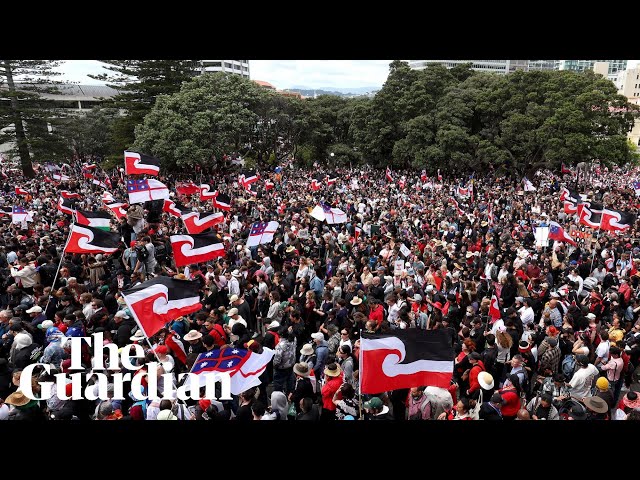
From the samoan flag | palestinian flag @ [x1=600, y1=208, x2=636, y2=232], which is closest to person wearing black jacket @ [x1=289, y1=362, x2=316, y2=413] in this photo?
the samoan flag

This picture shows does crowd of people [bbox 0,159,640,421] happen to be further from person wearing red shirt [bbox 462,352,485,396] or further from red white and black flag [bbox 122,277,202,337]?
red white and black flag [bbox 122,277,202,337]

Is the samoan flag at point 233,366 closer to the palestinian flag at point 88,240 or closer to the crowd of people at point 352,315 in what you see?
the crowd of people at point 352,315

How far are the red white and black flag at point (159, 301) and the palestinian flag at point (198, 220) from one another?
4.72m

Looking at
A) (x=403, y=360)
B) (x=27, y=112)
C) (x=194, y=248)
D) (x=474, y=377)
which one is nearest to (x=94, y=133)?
(x=27, y=112)

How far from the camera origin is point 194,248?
27.7 feet

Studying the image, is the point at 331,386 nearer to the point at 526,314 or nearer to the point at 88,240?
the point at 526,314

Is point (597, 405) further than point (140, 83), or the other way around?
point (140, 83)

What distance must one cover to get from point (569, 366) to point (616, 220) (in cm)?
663

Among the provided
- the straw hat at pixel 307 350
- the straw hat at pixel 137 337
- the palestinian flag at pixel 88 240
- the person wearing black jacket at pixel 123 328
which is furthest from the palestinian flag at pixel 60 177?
the straw hat at pixel 307 350

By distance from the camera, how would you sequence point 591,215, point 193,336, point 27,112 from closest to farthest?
point 193,336, point 591,215, point 27,112

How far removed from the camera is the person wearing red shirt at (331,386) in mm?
5312

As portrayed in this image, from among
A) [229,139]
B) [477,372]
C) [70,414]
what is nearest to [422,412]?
[477,372]

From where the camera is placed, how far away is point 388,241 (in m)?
12.0
